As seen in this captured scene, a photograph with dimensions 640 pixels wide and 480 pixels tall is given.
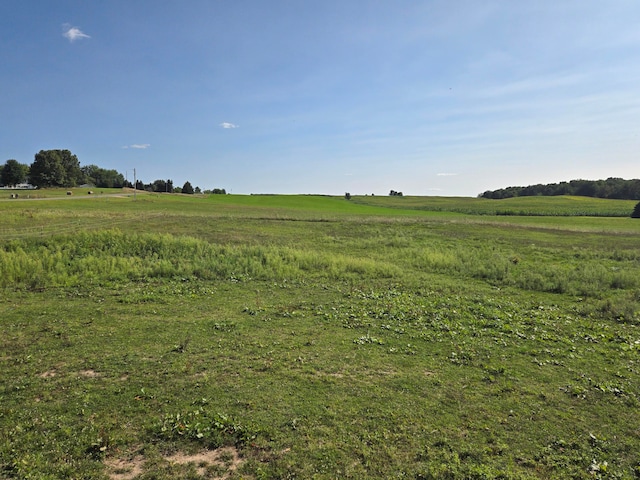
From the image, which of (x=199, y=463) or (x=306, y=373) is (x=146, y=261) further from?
(x=199, y=463)

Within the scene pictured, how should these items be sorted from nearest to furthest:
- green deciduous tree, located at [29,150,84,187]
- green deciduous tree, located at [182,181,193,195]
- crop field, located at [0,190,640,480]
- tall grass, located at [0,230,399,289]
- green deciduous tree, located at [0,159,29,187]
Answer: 1. crop field, located at [0,190,640,480]
2. tall grass, located at [0,230,399,289]
3. green deciduous tree, located at [29,150,84,187]
4. green deciduous tree, located at [0,159,29,187]
5. green deciduous tree, located at [182,181,193,195]

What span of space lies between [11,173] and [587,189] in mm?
177331

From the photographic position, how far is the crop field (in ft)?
17.9

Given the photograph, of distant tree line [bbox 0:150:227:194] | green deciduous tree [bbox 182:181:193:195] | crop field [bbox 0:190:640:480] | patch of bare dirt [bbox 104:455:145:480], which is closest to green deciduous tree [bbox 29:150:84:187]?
distant tree line [bbox 0:150:227:194]

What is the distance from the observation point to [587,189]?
400 feet

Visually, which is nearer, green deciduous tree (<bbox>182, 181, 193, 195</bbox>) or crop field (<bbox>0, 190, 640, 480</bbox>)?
crop field (<bbox>0, 190, 640, 480</bbox>)

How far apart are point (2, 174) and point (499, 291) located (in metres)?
134

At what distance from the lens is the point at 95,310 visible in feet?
41.0

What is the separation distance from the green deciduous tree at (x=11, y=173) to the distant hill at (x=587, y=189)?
168587 mm

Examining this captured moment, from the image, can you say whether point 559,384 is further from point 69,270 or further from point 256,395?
point 69,270

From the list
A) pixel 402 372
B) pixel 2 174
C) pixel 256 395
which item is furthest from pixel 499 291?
pixel 2 174

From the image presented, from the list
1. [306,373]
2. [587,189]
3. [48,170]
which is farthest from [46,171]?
[587,189]

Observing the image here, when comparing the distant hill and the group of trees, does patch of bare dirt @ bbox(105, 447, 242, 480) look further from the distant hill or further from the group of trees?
the distant hill

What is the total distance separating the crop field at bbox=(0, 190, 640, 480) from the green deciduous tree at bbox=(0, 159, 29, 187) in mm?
111421
